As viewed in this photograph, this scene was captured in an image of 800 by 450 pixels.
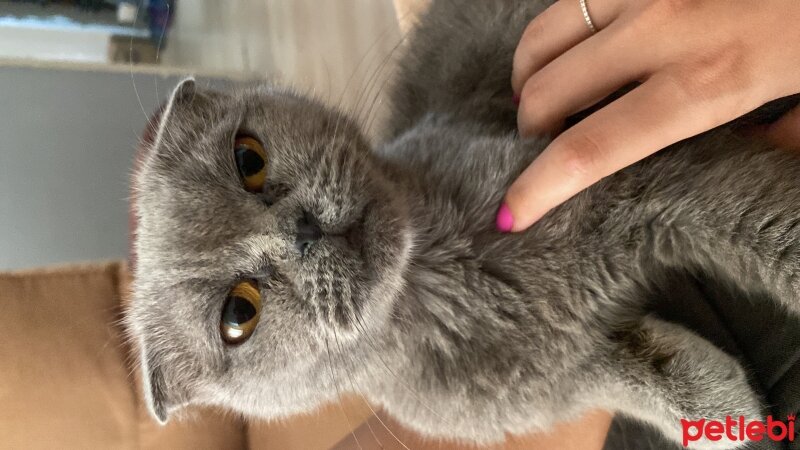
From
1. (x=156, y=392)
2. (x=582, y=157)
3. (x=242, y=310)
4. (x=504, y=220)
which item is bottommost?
(x=156, y=392)

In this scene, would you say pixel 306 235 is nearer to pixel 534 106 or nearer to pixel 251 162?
pixel 251 162

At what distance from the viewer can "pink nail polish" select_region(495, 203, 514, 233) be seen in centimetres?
83

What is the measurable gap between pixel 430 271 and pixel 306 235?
0.22 m

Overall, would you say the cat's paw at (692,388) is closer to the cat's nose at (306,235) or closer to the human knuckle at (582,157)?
the human knuckle at (582,157)

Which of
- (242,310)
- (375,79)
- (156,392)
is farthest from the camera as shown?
(375,79)

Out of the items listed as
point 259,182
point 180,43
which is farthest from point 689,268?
point 180,43

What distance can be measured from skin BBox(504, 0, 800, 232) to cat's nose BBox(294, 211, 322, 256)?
0.26 metres

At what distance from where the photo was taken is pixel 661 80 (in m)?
0.72

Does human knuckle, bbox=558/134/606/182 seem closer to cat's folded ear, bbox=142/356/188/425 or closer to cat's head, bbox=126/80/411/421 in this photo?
cat's head, bbox=126/80/411/421

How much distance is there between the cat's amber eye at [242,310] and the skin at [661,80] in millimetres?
362

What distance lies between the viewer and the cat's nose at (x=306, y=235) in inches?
29.3

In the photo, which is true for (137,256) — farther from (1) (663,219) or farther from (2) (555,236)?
(1) (663,219)

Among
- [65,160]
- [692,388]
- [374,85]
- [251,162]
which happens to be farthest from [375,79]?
[65,160]

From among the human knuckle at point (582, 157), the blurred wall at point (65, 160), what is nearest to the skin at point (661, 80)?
the human knuckle at point (582, 157)
